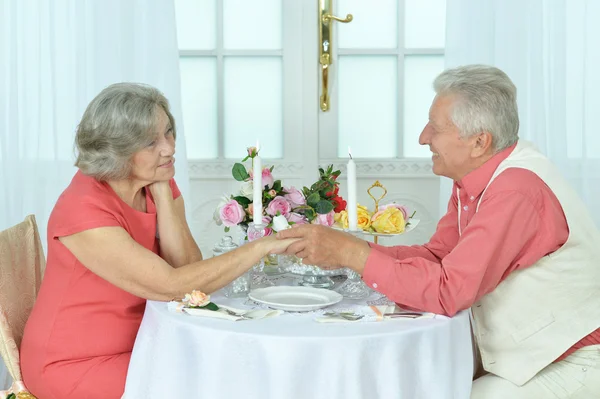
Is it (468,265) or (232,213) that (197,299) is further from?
(468,265)

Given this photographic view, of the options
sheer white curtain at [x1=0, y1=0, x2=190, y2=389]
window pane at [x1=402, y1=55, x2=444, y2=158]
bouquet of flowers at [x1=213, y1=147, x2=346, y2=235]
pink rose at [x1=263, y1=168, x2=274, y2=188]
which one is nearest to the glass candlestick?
bouquet of flowers at [x1=213, y1=147, x2=346, y2=235]

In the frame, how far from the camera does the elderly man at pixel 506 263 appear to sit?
6.58 feet

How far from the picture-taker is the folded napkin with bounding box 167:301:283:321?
1.98 m

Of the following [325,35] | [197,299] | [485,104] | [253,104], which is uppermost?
[325,35]

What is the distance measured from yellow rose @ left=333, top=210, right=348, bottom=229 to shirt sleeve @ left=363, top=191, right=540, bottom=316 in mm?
325

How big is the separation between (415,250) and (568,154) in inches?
78.2

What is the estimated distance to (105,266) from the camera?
2.16 metres

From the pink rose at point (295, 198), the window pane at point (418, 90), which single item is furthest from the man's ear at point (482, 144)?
the window pane at point (418, 90)

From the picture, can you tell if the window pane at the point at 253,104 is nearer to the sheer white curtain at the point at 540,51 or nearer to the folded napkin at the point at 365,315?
the sheer white curtain at the point at 540,51

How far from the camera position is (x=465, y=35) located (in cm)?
405

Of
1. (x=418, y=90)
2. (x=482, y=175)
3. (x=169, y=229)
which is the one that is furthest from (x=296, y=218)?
(x=418, y=90)

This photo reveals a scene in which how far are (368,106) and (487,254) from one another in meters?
2.45

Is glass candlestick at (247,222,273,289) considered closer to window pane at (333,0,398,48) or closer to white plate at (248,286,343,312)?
white plate at (248,286,343,312)

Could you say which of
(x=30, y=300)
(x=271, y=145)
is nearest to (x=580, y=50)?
(x=271, y=145)
